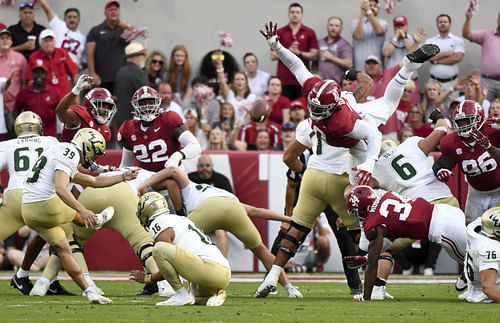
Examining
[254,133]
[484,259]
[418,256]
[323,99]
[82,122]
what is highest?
[323,99]

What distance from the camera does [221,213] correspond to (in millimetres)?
8320

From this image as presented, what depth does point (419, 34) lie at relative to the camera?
12953 mm

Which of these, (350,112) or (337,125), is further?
(350,112)

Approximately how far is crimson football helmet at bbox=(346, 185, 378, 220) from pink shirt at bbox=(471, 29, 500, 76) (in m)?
6.23

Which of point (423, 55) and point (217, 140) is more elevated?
point (423, 55)

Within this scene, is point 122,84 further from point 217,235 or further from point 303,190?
point 303,190

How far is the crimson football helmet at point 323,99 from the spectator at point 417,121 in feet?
16.7

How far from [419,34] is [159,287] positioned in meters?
6.32

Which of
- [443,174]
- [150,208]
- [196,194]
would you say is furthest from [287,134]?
[150,208]

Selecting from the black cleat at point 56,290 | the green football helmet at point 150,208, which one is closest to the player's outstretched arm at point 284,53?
the green football helmet at point 150,208

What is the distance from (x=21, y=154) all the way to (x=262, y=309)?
315cm

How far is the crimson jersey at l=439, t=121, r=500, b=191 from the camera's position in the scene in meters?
8.69

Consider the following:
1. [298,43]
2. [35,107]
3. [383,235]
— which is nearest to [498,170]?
[383,235]

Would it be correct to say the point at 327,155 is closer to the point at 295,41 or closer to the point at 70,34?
the point at 295,41
